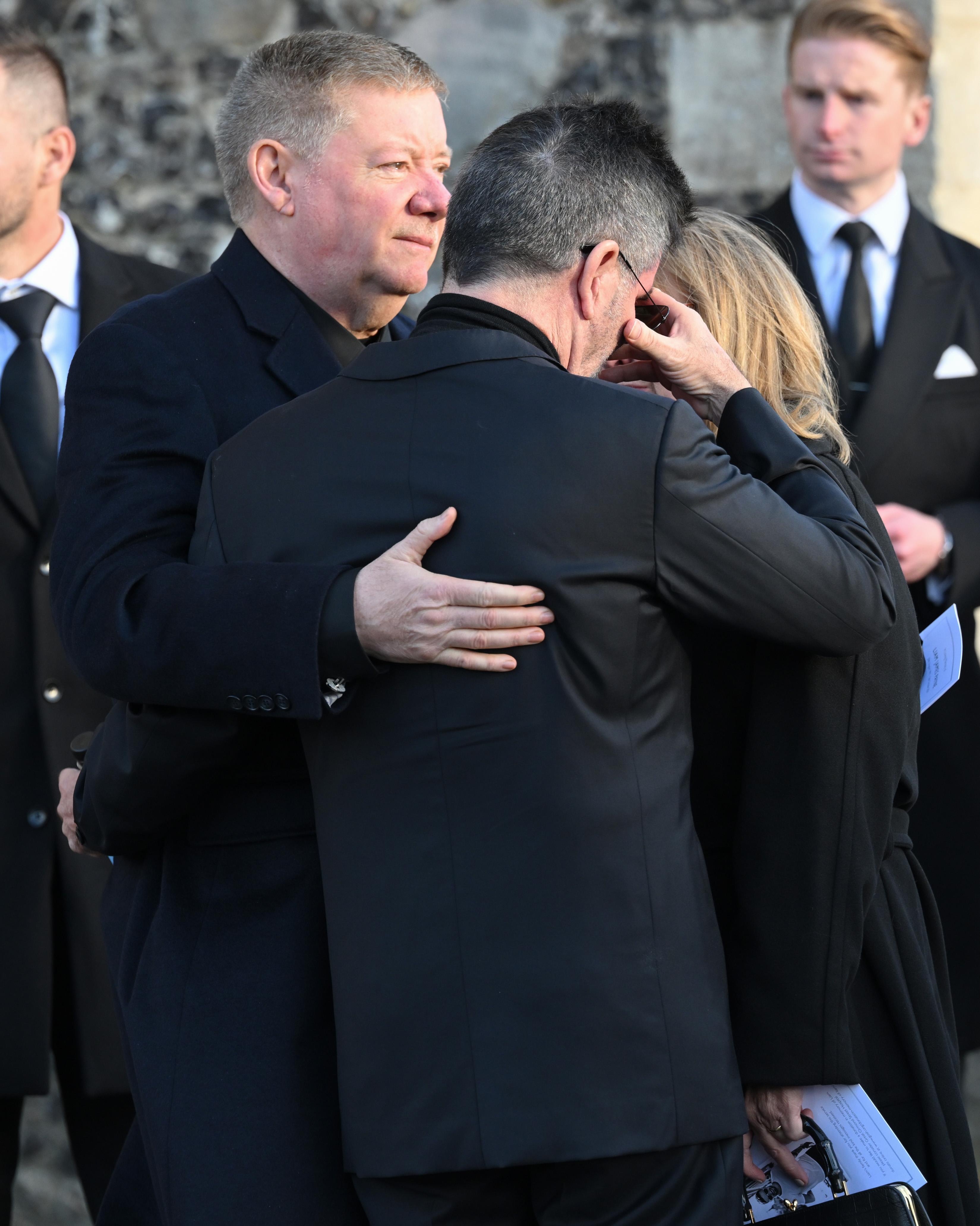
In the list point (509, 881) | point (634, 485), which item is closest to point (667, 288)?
point (634, 485)

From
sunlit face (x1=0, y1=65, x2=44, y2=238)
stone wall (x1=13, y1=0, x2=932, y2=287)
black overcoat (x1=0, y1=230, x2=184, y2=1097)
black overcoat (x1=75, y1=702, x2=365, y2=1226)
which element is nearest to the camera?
black overcoat (x1=75, y1=702, x2=365, y2=1226)

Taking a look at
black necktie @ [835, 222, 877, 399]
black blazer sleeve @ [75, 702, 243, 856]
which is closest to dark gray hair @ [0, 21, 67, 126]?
black necktie @ [835, 222, 877, 399]

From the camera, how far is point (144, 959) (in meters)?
1.87

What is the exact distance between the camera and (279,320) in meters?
2.05

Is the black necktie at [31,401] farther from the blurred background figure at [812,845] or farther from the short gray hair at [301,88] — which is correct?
the blurred background figure at [812,845]

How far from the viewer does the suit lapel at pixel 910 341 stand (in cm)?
305

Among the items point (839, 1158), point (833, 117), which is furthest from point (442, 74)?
point (839, 1158)

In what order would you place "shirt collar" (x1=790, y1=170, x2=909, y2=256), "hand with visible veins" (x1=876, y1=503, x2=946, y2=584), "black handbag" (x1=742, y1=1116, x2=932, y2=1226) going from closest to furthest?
1. "black handbag" (x1=742, y1=1116, x2=932, y2=1226)
2. "hand with visible veins" (x1=876, y1=503, x2=946, y2=584)
3. "shirt collar" (x1=790, y1=170, x2=909, y2=256)

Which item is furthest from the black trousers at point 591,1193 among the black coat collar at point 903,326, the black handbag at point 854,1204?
the black coat collar at point 903,326

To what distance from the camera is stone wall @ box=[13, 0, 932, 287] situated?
12.2 ft

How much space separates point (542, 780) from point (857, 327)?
1913 millimetres

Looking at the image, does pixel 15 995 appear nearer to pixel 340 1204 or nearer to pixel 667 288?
pixel 340 1204

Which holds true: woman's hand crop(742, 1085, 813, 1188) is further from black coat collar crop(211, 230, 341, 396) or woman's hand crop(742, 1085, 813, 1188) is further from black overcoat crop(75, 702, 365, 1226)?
black coat collar crop(211, 230, 341, 396)

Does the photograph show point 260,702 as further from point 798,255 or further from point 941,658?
point 798,255
